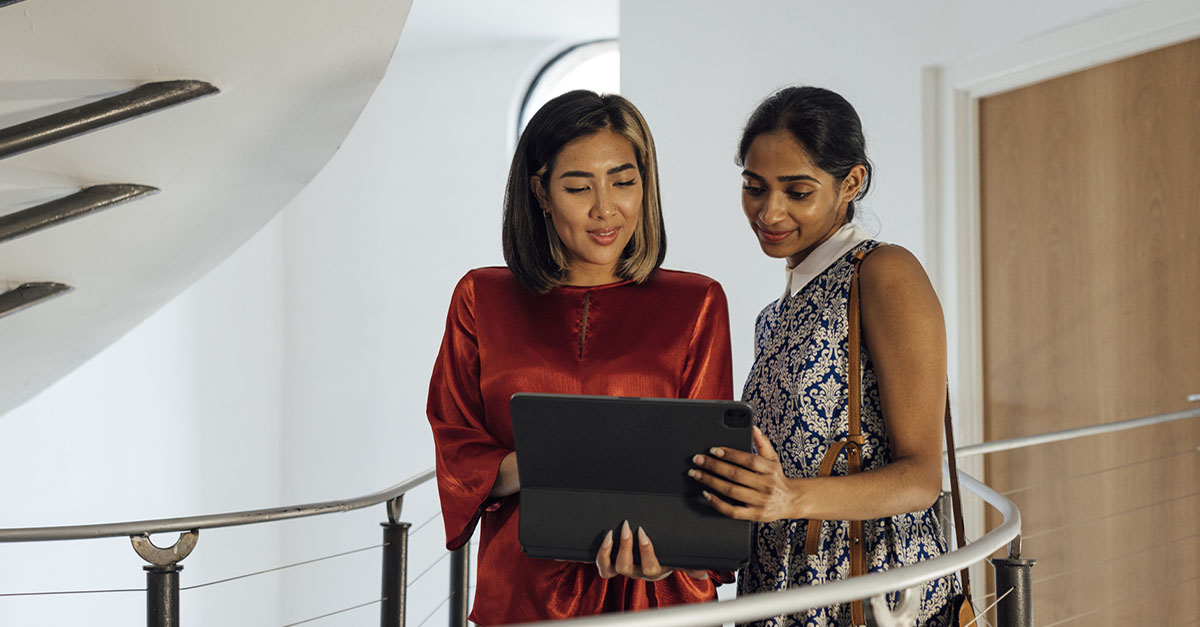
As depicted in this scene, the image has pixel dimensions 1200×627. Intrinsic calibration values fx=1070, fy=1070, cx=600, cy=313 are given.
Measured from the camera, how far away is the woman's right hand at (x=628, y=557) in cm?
122

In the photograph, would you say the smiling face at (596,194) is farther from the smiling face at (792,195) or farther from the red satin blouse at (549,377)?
the smiling face at (792,195)

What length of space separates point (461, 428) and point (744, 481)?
452mm

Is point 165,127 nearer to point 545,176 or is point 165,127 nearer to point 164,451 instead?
point 545,176

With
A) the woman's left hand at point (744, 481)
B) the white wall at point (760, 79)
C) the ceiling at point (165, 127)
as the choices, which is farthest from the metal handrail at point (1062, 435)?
the ceiling at point (165, 127)

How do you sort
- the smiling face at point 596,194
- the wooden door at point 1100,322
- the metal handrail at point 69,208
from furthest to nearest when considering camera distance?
the wooden door at point 1100,322 → the metal handrail at point 69,208 → the smiling face at point 596,194

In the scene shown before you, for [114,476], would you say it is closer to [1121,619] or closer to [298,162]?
[298,162]

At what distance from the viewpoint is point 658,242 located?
150 centimetres

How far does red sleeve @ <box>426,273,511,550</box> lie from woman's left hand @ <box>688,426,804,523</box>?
13.1 inches

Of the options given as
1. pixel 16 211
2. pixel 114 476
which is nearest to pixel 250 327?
pixel 114 476

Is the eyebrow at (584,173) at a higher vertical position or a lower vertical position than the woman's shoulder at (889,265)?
higher

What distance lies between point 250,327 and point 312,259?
0.61m

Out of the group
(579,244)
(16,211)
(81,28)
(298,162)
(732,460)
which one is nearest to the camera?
(732,460)

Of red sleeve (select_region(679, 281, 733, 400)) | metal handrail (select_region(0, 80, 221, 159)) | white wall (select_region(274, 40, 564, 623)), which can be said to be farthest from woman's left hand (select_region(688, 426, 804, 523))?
white wall (select_region(274, 40, 564, 623))

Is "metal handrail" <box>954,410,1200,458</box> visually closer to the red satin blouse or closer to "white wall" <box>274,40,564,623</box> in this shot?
the red satin blouse
